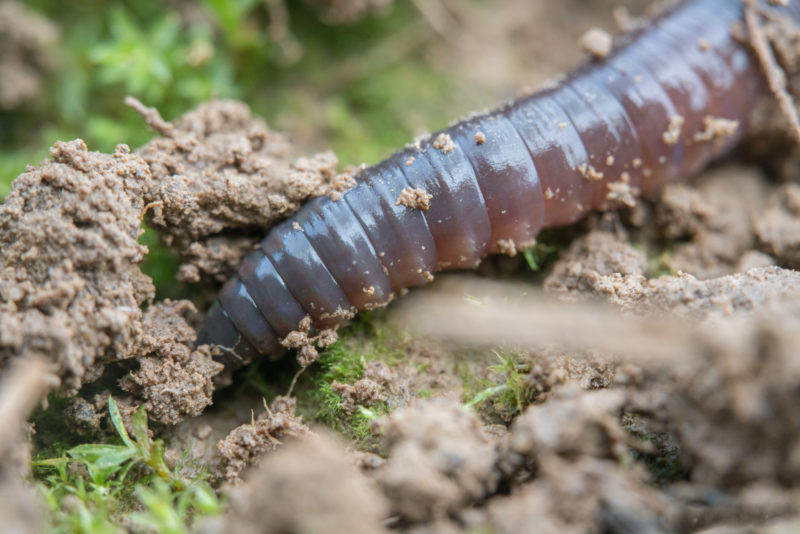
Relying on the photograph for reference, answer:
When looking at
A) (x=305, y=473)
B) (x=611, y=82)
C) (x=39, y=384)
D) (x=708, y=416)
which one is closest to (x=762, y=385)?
(x=708, y=416)

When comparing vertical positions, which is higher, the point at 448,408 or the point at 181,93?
the point at 181,93

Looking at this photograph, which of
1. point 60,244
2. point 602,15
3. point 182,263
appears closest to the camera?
point 60,244

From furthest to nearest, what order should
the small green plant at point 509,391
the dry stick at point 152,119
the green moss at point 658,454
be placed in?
the dry stick at point 152,119
the small green plant at point 509,391
the green moss at point 658,454

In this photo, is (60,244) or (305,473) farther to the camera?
(60,244)

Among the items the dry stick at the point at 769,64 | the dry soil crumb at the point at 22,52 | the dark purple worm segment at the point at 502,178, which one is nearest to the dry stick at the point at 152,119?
the dark purple worm segment at the point at 502,178

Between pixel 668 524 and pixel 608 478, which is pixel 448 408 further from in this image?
pixel 668 524

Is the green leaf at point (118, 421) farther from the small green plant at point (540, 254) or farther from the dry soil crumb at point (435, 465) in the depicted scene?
the small green plant at point (540, 254)

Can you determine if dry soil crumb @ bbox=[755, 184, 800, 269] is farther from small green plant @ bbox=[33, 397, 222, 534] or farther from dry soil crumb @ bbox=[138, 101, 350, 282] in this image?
small green plant @ bbox=[33, 397, 222, 534]

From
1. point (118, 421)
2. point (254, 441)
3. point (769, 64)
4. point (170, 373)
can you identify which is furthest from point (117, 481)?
point (769, 64)
